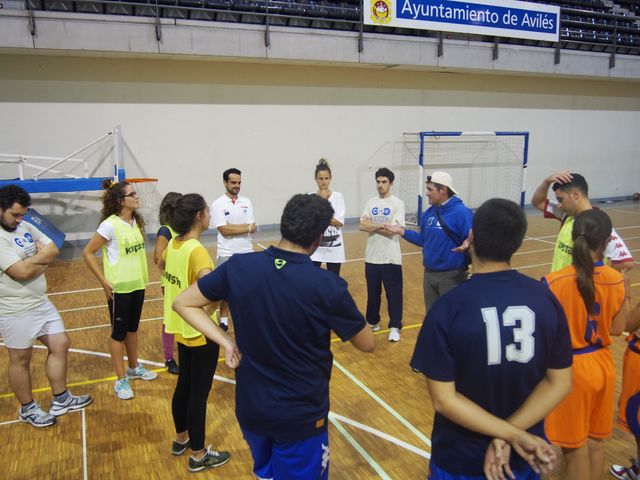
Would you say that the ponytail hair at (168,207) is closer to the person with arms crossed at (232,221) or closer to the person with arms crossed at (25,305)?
the person with arms crossed at (25,305)

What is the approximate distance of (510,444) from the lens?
1.71 m

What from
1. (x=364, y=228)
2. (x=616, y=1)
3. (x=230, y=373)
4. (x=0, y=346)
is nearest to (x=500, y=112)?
(x=616, y=1)

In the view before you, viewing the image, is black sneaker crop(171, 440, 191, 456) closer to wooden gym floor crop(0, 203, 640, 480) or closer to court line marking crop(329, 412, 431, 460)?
wooden gym floor crop(0, 203, 640, 480)

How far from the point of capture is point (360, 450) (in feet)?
11.4

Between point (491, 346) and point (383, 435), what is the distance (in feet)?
7.33

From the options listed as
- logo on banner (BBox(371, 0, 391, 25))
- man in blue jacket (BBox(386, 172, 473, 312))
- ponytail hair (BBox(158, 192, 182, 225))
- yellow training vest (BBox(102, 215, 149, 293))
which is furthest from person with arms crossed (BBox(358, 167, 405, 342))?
logo on banner (BBox(371, 0, 391, 25))

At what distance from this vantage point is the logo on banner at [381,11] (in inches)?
440

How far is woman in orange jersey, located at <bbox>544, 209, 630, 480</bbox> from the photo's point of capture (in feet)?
8.22

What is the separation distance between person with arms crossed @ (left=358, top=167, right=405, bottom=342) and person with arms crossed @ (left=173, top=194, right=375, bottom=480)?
128 inches

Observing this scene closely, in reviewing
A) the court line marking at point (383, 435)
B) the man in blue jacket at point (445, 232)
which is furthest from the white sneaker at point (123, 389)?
the man in blue jacket at point (445, 232)

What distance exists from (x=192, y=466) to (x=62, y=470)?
876mm

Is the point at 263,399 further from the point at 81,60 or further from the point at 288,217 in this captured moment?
the point at 81,60

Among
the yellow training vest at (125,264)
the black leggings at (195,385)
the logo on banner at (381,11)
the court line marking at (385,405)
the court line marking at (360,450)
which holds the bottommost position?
the court line marking at (360,450)

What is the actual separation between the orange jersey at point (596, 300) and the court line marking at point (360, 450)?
58.1 inches
